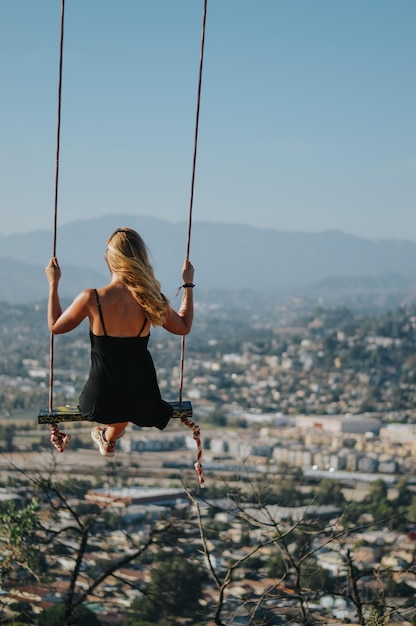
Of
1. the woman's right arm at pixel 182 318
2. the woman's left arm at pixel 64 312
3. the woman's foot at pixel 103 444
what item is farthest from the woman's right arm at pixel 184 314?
the woman's foot at pixel 103 444

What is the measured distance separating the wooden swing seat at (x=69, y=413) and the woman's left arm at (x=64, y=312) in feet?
1.08

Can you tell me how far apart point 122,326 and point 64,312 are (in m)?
0.18

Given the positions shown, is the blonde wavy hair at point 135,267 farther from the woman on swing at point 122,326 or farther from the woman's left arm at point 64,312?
the woman's left arm at point 64,312

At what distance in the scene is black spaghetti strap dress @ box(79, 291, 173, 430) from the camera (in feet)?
11.1

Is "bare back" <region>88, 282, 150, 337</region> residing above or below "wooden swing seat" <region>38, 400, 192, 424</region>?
above

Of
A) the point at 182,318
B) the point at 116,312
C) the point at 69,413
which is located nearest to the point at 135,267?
the point at 116,312

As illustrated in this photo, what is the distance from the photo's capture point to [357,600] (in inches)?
229

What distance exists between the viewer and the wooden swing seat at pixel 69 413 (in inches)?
142

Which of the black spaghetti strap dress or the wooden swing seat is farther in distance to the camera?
the wooden swing seat

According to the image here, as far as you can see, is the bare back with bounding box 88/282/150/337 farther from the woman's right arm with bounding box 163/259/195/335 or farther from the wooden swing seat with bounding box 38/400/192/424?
the wooden swing seat with bounding box 38/400/192/424

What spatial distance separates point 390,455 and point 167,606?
28.4m

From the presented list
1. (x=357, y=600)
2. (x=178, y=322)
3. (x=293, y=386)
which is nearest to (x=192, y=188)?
(x=178, y=322)

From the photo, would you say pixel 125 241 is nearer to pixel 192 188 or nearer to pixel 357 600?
pixel 192 188

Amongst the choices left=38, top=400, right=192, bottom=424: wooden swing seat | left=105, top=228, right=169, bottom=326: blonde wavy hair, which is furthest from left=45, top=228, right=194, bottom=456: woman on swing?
left=38, top=400, right=192, bottom=424: wooden swing seat
